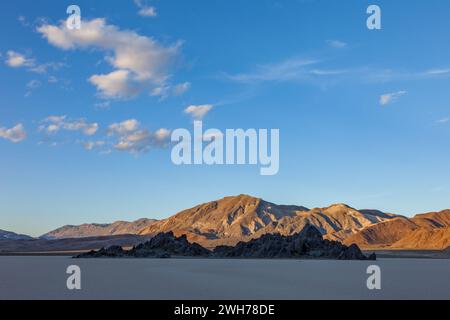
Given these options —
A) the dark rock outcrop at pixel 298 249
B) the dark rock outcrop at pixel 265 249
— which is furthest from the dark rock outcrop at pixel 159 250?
the dark rock outcrop at pixel 298 249

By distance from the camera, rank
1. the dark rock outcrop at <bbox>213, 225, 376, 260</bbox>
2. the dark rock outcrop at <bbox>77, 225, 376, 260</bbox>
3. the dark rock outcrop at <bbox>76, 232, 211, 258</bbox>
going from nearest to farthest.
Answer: the dark rock outcrop at <bbox>213, 225, 376, 260</bbox> < the dark rock outcrop at <bbox>77, 225, 376, 260</bbox> < the dark rock outcrop at <bbox>76, 232, 211, 258</bbox>

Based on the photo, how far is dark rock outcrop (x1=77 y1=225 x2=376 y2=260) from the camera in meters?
138

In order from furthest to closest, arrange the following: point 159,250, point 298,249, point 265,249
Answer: point 159,250 < point 265,249 < point 298,249

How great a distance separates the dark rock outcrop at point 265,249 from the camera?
138 meters

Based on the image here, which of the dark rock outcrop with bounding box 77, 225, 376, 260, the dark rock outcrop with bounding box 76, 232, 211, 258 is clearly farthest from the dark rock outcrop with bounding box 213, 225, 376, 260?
the dark rock outcrop with bounding box 76, 232, 211, 258

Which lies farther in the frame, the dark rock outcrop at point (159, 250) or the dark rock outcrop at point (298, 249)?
the dark rock outcrop at point (159, 250)

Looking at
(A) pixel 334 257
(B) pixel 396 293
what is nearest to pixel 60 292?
(B) pixel 396 293

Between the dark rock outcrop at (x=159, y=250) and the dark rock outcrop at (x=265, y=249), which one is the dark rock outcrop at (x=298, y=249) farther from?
the dark rock outcrop at (x=159, y=250)

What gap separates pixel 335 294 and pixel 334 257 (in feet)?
324

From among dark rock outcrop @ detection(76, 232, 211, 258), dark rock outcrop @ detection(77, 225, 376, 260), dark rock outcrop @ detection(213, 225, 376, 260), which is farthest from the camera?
dark rock outcrop @ detection(76, 232, 211, 258)

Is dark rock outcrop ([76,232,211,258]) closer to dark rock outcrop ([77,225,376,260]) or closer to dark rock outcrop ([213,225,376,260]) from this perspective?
dark rock outcrop ([77,225,376,260])

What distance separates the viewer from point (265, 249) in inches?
5768

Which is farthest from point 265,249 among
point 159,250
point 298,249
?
point 159,250

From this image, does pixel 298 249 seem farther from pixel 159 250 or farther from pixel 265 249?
pixel 159 250
